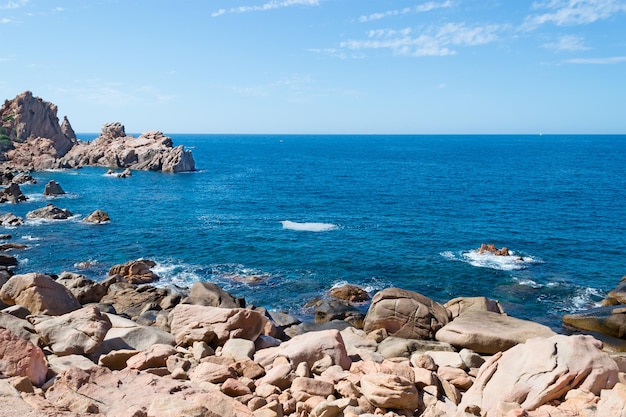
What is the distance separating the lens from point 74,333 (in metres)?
17.2

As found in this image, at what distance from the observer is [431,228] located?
63.2m

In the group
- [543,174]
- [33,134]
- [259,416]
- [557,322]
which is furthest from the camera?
[33,134]

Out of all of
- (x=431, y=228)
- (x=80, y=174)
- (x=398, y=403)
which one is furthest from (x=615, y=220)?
(x=80, y=174)

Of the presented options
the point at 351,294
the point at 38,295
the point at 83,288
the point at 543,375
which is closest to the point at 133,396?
the point at 543,375

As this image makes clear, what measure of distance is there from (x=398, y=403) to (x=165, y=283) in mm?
32699

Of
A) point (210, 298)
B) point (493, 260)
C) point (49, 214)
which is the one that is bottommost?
point (493, 260)

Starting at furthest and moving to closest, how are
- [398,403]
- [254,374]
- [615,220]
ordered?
[615,220]
[254,374]
[398,403]

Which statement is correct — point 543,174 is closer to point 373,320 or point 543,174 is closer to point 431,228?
point 431,228

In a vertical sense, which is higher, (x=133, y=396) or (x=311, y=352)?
(x=133, y=396)

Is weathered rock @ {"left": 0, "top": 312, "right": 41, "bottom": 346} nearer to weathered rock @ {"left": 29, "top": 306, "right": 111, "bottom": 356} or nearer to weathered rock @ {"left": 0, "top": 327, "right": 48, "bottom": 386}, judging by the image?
weathered rock @ {"left": 29, "top": 306, "right": 111, "bottom": 356}

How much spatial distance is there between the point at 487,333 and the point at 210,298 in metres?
17.6

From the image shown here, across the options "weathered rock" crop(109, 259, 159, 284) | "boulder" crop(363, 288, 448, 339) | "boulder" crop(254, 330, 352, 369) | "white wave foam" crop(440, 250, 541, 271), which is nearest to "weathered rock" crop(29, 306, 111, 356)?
"boulder" crop(254, 330, 352, 369)

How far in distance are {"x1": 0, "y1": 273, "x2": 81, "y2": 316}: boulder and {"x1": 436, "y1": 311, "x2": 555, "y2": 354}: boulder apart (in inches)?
753

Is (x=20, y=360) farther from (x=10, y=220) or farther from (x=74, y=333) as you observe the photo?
(x=10, y=220)
